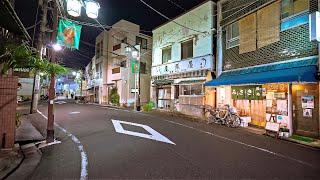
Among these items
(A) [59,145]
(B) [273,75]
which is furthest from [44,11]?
(B) [273,75]

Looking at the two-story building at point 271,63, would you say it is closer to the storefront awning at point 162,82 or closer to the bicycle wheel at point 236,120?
the bicycle wheel at point 236,120

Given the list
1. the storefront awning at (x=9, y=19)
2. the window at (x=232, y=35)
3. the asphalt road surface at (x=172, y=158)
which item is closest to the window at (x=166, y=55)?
the window at (x=232, y=35)

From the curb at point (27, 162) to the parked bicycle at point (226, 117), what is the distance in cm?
1240

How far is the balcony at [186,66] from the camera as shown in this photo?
878 inches

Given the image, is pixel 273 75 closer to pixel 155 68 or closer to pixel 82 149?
pixel 82 149

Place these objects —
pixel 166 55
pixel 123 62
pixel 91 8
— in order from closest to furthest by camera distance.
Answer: pixel 91 8 → pixel 166 55 → pixel 123 62

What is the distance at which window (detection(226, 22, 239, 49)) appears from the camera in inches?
764

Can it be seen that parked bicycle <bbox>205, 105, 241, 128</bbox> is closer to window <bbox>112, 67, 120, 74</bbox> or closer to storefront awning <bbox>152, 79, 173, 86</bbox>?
storefront awning <bbox>152, 79, 173, 86</bbox>

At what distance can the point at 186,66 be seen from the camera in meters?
25.3

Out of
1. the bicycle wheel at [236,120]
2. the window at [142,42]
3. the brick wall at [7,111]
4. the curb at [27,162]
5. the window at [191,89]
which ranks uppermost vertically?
the window at [142,42]

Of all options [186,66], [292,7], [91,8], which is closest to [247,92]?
[292,7]

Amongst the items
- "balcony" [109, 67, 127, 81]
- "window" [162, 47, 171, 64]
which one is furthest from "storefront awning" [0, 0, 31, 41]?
"balcony" [109, 67, 127, 81]

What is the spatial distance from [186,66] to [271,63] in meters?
10.7

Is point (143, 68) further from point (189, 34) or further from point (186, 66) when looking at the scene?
point (189, 34)
